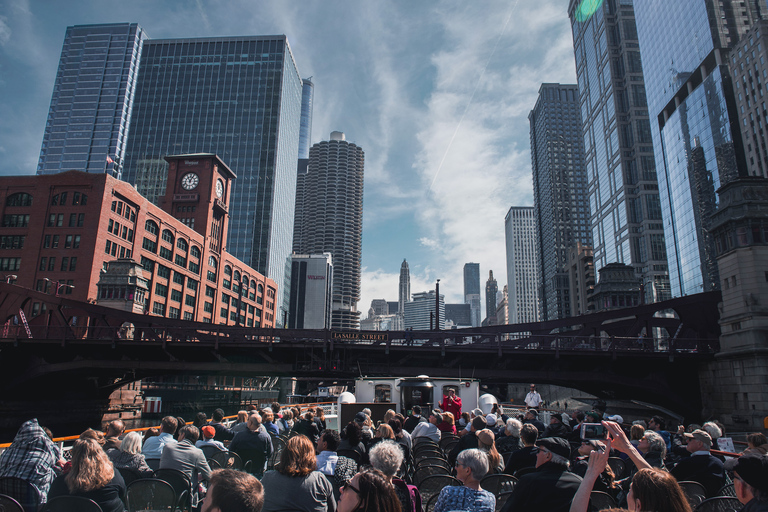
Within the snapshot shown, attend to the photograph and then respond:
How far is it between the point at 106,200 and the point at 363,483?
73780 mm

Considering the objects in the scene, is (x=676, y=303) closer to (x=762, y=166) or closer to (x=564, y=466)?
(x=564, y=466)

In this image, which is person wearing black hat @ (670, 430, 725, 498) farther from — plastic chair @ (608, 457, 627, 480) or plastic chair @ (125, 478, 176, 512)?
plastic chair @ (125, 478, 176, 512)

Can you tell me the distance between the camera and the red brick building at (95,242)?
66.3 metres

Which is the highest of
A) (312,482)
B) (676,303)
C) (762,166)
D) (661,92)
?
(661,92)

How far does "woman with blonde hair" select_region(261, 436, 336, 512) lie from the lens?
18.4 ft

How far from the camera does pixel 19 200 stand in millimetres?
70625

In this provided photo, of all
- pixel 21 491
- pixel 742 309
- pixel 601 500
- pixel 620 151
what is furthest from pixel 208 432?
pixel 620 151

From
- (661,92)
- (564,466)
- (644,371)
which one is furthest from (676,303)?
(661,92)

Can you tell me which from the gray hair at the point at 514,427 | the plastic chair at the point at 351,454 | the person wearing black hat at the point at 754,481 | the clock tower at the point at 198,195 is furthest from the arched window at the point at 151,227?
the person wearing black hat at the point at 754,481

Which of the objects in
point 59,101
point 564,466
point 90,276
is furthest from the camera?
point 59,101

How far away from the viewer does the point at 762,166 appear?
97938 millimetres

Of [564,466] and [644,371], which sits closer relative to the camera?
[564,466]

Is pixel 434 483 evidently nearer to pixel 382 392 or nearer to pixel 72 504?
pixel 72 504

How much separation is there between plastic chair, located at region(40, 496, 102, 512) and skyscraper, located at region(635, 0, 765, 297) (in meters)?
119
